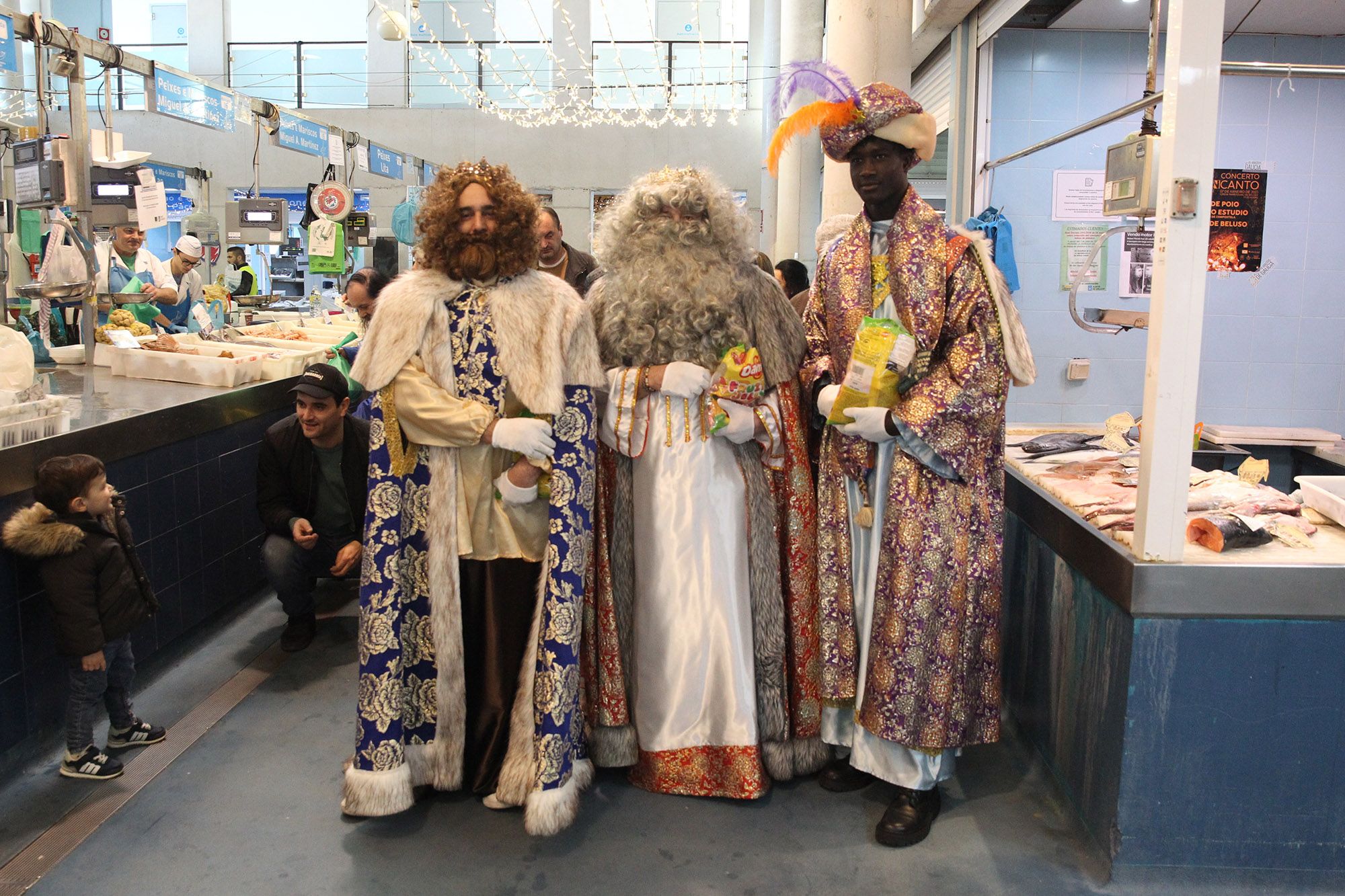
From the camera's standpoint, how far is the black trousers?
9.03 ft

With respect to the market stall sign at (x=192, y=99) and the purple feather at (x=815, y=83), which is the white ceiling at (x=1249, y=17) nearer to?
the purple feather at (x=815, y=83)

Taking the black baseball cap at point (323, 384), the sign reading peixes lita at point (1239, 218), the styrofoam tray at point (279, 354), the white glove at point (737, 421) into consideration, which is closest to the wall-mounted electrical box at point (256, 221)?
the styrofoam tray at point (279, 354)

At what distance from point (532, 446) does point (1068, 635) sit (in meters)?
1.47

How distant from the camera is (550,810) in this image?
254 cm

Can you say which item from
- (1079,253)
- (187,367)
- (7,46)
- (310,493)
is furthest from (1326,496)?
(7,46)

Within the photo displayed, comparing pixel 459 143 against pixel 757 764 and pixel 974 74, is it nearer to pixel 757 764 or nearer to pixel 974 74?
pixel 974 74

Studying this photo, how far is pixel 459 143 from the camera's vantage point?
1523cm

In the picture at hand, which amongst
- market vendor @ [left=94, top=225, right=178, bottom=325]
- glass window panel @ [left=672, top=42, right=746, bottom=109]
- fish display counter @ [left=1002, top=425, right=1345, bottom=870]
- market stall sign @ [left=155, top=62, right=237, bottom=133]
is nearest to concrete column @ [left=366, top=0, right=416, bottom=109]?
glass window panel @ [left=672, top=42, right=746, bottom=109]

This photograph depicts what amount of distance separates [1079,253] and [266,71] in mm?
14186

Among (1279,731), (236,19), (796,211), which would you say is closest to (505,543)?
(1279,731)

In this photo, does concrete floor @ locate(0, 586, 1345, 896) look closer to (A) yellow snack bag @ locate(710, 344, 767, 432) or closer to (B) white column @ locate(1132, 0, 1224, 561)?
(B) white column @ locate(1132, 0, 1224, 561)

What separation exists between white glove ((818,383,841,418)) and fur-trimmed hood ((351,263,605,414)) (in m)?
→ 0.57

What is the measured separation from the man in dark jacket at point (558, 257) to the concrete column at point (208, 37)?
13.6m

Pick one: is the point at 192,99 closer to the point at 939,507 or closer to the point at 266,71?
the point at 939,507
